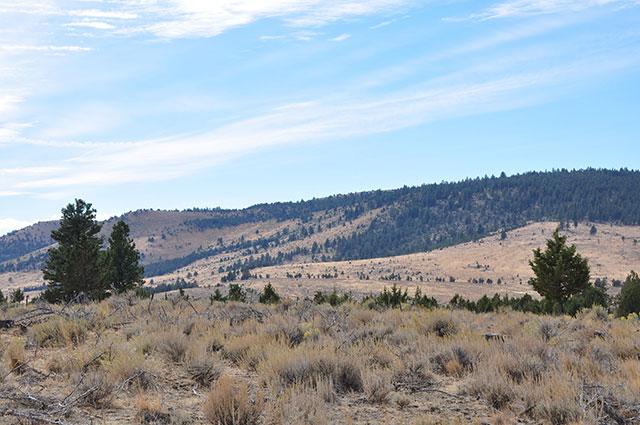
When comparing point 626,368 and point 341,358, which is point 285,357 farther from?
point 626,368

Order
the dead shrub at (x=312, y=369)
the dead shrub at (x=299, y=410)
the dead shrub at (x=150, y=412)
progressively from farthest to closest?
1. the dead shrub at (x=312, y=369)
2. the dead shrub at (x=150, y=412)
3. the dead shrub at (x=299, y=410)

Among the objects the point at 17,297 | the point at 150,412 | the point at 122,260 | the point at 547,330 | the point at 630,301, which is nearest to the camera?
the point at 150,412

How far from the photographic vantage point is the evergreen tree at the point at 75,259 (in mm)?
37406

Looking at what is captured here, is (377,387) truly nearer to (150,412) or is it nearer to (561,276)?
(150,412)

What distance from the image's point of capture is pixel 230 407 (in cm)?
639

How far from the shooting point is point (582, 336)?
42.5 ft

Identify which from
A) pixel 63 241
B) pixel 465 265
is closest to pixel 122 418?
pixel 63 241

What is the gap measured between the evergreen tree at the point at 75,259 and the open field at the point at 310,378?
27.4 m

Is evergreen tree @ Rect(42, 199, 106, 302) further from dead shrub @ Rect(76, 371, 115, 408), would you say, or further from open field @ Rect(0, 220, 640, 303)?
open field @ Rect(0, 220, 640, 303)

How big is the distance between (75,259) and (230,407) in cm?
3517

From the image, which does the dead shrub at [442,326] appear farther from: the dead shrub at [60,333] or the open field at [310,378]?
the dead shrub at [60,333]

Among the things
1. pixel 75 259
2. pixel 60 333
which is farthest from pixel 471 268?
pixel 60 333

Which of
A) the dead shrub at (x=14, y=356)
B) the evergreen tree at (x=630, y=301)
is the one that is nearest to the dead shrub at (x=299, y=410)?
the dead shrub at (x=14, y=356)

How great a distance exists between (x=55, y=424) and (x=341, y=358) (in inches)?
171
